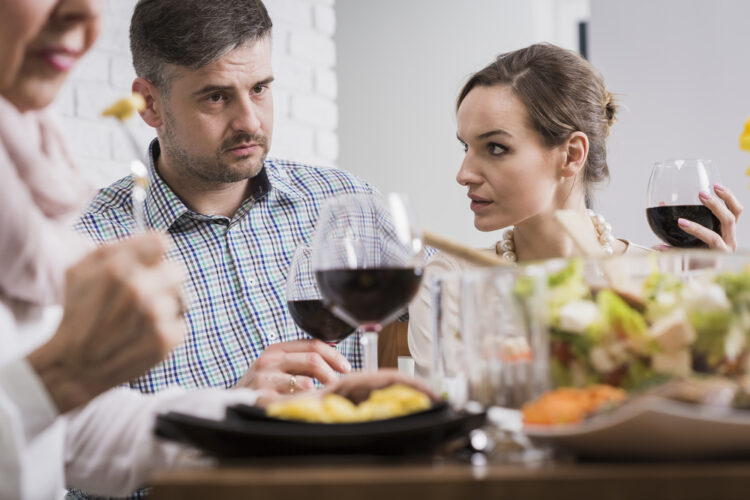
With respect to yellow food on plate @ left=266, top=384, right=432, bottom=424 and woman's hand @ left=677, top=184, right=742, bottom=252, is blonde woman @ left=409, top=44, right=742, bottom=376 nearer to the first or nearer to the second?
woman's hand @ left=677, top=184, right=742, bottom=252

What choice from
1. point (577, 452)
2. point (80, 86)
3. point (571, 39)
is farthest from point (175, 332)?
point (571, 39)

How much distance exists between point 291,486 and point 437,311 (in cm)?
34

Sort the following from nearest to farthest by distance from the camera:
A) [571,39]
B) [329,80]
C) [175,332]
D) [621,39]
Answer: [175,332] < [329,80] < [621,39] < [571,39]

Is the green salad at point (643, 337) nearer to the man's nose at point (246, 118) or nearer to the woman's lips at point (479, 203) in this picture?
the man's nose at point (246, 118)

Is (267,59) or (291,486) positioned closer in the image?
(291,486)

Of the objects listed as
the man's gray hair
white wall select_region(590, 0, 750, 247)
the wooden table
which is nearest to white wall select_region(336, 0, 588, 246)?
white wall select_region(590, 0, 750, 247)

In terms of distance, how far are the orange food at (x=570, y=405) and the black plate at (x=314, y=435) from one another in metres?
0.05

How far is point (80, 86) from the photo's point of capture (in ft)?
7.09

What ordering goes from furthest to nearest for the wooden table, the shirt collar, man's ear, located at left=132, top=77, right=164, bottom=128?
man's ear, located at left=132, top=77, right=164, bottom=128, the shirt collar, the wooden table

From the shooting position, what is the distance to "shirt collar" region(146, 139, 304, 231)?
75.1 inches

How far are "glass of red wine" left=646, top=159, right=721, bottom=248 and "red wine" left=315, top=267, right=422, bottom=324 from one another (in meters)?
0.90

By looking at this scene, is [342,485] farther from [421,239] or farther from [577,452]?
[421,239]

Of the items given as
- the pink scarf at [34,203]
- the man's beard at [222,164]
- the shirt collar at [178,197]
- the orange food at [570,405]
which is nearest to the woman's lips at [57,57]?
the pink scarf at [34,203]

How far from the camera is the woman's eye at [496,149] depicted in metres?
2.27
